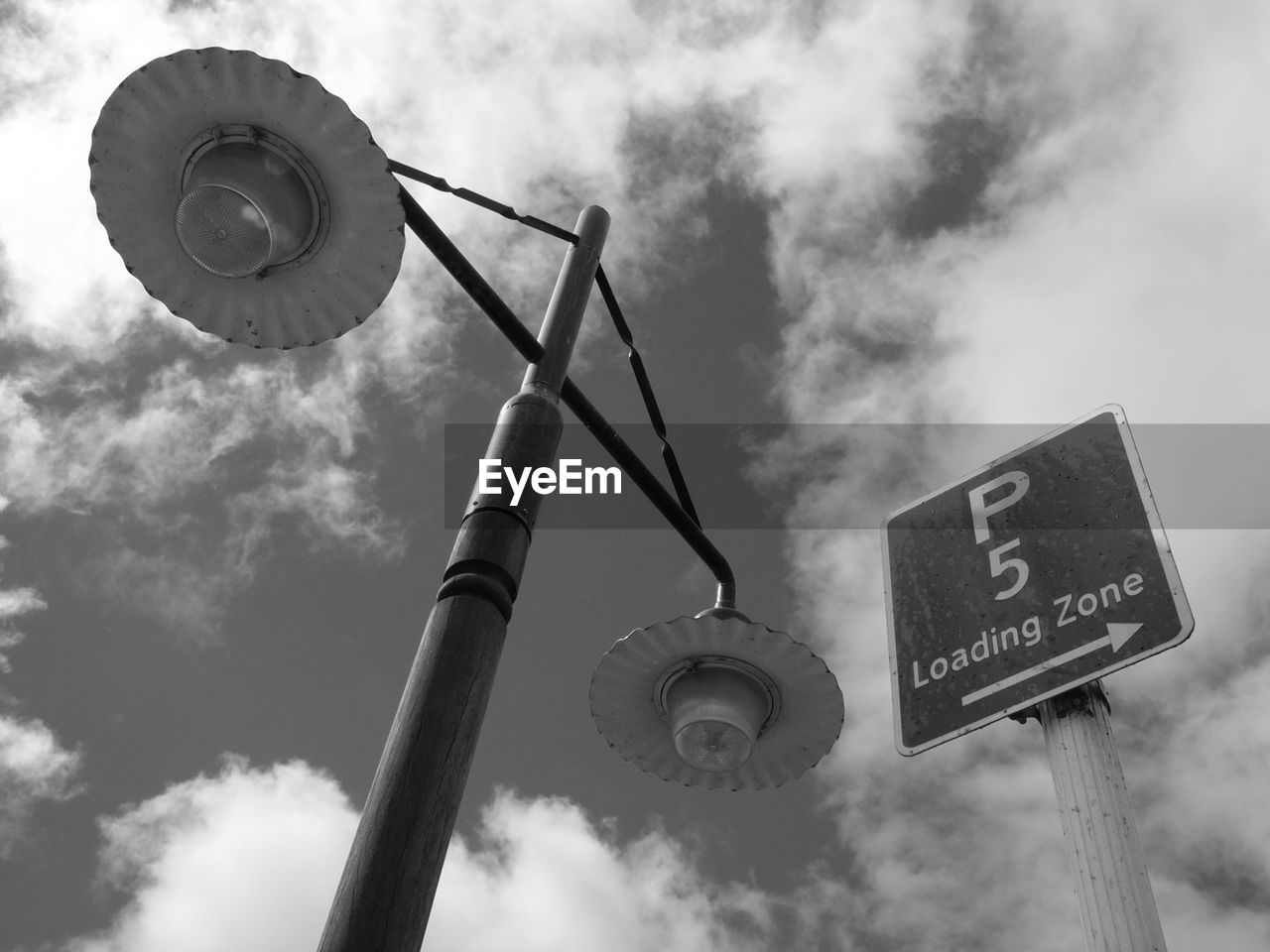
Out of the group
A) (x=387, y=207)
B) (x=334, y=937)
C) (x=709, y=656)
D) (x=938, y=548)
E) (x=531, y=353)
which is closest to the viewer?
(x=334, y=937)

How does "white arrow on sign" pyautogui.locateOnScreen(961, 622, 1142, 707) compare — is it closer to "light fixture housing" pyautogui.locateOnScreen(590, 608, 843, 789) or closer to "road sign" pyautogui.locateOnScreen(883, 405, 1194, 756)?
"road sign" pyautogui.locateOnScreen(883, 405, 1194, 756)

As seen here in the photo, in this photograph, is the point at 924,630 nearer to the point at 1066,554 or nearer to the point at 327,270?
the point at 1066,554

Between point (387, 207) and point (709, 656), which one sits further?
point (709, 656)

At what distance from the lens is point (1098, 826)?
2.60 m

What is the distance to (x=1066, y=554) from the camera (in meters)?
3.29

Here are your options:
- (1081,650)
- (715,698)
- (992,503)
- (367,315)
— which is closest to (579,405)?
(367,315)

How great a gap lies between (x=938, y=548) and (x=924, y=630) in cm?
34

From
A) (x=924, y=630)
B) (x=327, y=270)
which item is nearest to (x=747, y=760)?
(x=924, y=630)

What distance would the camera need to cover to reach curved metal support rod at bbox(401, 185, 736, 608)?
3.14 m

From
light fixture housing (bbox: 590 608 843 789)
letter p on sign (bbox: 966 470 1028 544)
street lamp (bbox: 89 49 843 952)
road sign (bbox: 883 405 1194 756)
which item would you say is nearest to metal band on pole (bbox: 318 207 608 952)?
street lamp (bbox: 89 49 843 952)

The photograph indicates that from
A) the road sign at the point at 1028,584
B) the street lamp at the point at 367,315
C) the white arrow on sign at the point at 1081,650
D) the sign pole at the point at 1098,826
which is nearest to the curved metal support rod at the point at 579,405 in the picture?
the street lamp at the point at 367,315

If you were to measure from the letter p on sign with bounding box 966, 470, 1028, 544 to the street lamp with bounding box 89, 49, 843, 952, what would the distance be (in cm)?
76

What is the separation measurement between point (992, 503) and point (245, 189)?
2624 mm

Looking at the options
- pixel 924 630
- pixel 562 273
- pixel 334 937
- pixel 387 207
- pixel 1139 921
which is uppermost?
pixel 562 273
